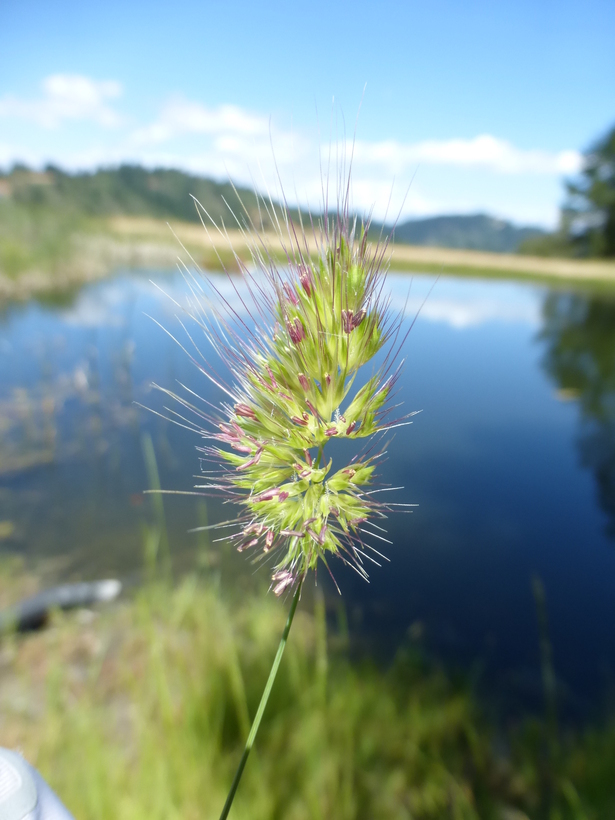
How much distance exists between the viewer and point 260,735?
2.02 meters

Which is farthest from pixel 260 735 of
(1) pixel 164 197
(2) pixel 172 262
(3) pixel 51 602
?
(1) pixel 164 197

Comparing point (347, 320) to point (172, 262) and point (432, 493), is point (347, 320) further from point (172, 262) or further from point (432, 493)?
point (172, 262)

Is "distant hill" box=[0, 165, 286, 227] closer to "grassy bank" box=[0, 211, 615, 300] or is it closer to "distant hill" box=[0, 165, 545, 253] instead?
"distant hill" box=[0, 165, 545, 253]

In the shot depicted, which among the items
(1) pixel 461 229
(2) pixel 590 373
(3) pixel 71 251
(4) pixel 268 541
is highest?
(4) pixel 268 541

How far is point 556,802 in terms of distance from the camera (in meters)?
2.05

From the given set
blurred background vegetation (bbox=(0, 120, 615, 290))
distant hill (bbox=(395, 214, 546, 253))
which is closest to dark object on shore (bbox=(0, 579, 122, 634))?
blurred background vegetation (bbox=(0, 120, 615, 290))

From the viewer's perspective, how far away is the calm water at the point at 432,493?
11.8 ft

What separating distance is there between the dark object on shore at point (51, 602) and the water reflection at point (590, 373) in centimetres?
461

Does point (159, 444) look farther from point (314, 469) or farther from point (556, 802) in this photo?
point (314, 469)

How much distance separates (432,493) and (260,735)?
354 centimetres

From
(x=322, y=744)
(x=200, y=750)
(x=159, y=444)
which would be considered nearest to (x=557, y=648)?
(x=322, y=744)

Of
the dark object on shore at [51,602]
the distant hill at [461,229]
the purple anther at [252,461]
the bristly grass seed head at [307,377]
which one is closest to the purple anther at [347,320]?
the bristly grass seed head at [307,377]

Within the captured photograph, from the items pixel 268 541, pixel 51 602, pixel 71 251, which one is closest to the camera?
pixel 268 541

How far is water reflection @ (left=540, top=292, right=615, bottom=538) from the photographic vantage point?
19.2ft
